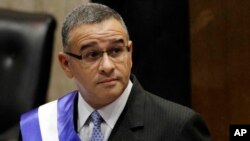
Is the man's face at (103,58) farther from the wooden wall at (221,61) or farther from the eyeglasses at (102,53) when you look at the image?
the wooden wall at (221,61)

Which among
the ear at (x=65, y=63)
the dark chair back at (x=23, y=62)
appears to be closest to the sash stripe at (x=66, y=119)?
the ear at (x=65, y=63)

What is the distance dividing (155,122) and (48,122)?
388mm

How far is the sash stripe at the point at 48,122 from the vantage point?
6.02 ft

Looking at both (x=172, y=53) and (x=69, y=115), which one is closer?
(x=69, y=115)

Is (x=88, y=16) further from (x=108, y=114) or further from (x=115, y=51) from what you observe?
(x=108, y=114)

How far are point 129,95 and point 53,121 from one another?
11.8 inches

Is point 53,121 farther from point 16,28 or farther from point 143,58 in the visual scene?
point 143,58

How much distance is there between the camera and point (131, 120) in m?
1.68

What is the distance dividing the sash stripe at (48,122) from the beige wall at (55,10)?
3.33ft

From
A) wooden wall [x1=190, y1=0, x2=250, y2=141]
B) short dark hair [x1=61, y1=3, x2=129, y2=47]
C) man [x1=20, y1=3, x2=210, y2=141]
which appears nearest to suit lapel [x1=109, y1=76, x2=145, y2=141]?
man [x1=20, y1=3, x2=210, y2=141]

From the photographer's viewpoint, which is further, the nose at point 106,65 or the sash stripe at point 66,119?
the sash stripe at point 66,119

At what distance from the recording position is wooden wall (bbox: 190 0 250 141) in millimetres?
2527

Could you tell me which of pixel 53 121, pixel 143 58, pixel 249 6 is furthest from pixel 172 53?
pixel 53 121

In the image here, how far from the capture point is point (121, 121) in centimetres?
169
